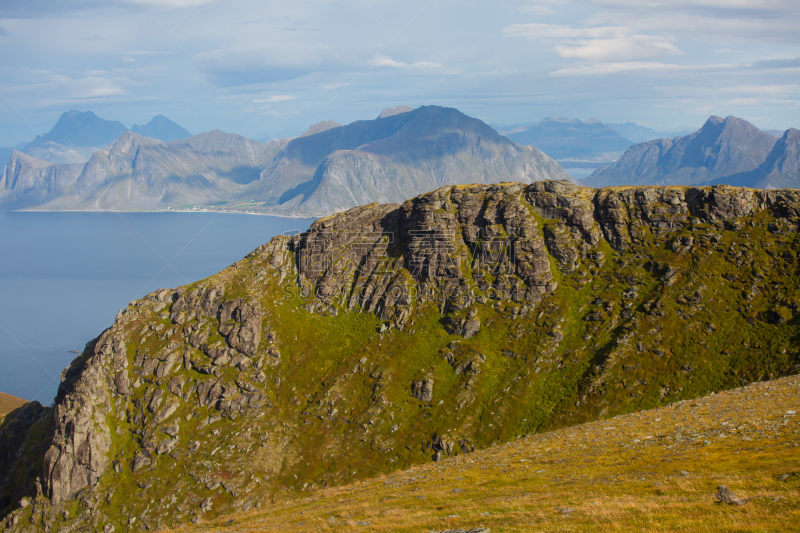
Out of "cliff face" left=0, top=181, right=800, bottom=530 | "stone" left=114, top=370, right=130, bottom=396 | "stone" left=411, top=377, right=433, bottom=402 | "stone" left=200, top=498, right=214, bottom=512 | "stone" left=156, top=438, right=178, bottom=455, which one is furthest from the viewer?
"stone" left=114, top=370, right=130, bottom=396

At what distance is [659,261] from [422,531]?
113334 millimetres

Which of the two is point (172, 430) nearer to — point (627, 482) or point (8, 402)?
point (627, 482)

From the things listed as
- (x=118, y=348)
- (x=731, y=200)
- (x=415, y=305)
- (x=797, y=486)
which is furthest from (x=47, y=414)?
(x=731, y=200)

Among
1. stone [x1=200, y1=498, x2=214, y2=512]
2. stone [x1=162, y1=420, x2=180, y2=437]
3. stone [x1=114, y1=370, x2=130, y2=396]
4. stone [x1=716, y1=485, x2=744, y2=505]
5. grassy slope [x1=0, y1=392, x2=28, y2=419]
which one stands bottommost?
grassy slope [x1=0, y1=392, x2=28, y2=419]

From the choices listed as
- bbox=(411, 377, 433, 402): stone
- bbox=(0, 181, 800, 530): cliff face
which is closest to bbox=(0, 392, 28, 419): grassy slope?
bbox=(0, 181, 800, 530): cliff face

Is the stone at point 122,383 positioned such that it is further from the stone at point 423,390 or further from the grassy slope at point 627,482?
the grassy slope at point 627,482

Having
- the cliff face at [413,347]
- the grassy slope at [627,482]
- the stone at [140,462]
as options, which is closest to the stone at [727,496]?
the grassy slope at [627,482]

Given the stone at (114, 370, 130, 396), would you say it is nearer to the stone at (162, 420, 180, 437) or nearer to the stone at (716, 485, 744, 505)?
the stone at (162, 420, 180, 437)

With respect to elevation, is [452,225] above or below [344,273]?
above

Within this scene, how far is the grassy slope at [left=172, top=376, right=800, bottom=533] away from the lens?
2898cm

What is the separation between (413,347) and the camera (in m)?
124

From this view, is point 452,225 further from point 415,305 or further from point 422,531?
point 422,531

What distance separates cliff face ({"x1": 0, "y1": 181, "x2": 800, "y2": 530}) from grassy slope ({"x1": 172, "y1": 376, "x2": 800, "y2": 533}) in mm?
25496

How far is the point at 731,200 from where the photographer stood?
122000mm
